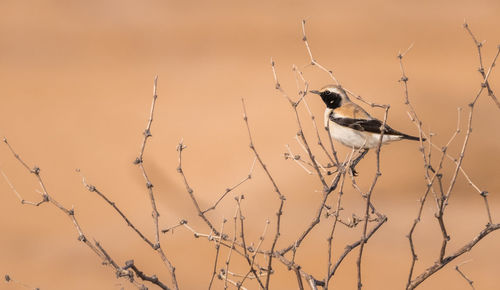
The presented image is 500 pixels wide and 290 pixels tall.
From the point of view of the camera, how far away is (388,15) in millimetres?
21375

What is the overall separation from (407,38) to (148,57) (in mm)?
6338

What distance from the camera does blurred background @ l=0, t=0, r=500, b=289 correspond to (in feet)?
39.7

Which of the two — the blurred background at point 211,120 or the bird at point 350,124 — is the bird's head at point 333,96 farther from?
the blurred background at point 211,120

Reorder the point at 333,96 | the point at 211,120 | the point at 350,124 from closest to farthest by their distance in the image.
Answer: the point at 350,124
the point at 333,96
the point at 211,120

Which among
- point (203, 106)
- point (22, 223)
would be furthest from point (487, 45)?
point (22, 223)

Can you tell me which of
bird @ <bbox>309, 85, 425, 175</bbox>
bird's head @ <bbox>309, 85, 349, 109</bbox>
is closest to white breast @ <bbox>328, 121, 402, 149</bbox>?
bird @ <bbox>309, 85, 425, 175</bbox>

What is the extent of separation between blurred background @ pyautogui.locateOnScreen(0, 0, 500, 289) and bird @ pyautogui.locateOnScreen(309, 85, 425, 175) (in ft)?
13.3

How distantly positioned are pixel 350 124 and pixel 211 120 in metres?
8.90

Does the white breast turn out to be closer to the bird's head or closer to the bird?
the bird

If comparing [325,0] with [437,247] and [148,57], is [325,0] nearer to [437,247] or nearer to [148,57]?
[148,57]

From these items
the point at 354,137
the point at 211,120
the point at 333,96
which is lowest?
the point at 354,137

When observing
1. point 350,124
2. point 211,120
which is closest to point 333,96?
point 350,124

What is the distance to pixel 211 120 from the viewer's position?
52.9ft

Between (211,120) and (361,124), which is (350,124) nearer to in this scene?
(361,124)
